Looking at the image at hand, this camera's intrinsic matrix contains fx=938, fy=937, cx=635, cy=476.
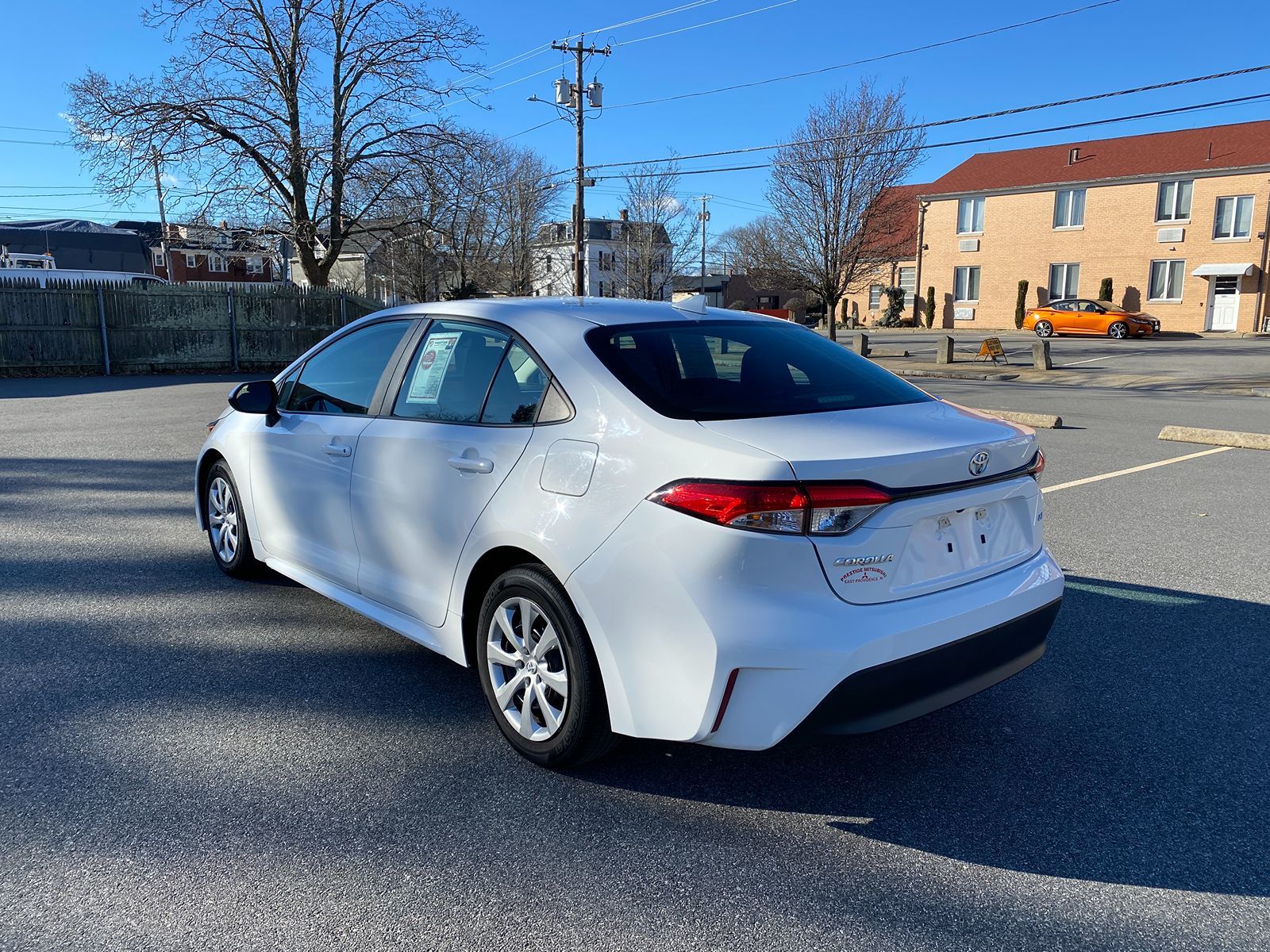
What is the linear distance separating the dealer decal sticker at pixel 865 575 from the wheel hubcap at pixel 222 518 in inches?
148

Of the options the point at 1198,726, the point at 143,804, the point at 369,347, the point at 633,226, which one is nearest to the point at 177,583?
the point at 369,347

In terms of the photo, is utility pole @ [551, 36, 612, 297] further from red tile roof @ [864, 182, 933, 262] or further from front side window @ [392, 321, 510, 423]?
front side window @ [392, 321, 510, 423]

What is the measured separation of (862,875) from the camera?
2699 millimetres

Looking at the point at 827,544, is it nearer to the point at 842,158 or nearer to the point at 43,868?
the point at 43,868

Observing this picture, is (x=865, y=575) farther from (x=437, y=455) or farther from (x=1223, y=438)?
(x=1223, y=438)

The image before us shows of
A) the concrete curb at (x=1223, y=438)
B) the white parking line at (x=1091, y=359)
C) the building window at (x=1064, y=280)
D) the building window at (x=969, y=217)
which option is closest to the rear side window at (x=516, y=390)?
the concrete curb at (x=1223, y=438)

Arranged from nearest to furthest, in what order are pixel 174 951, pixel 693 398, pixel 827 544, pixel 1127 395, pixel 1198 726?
1. pixel 174 951
2. pixel 827 544
3. pixel 693 398
4. pixel 1198 726
5. pixel 1127 395

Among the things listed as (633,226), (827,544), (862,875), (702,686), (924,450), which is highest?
(633,226)

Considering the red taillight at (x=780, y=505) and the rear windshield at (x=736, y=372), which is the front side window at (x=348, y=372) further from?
the red taillight at (x=780, y=505)

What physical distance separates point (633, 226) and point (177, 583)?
156 feet

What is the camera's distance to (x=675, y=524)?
2.71 metres

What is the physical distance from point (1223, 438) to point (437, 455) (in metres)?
10.2

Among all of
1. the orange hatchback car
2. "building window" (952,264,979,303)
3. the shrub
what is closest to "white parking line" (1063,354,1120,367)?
the orange hatchback car

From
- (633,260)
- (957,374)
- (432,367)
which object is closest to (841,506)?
(432,367)
